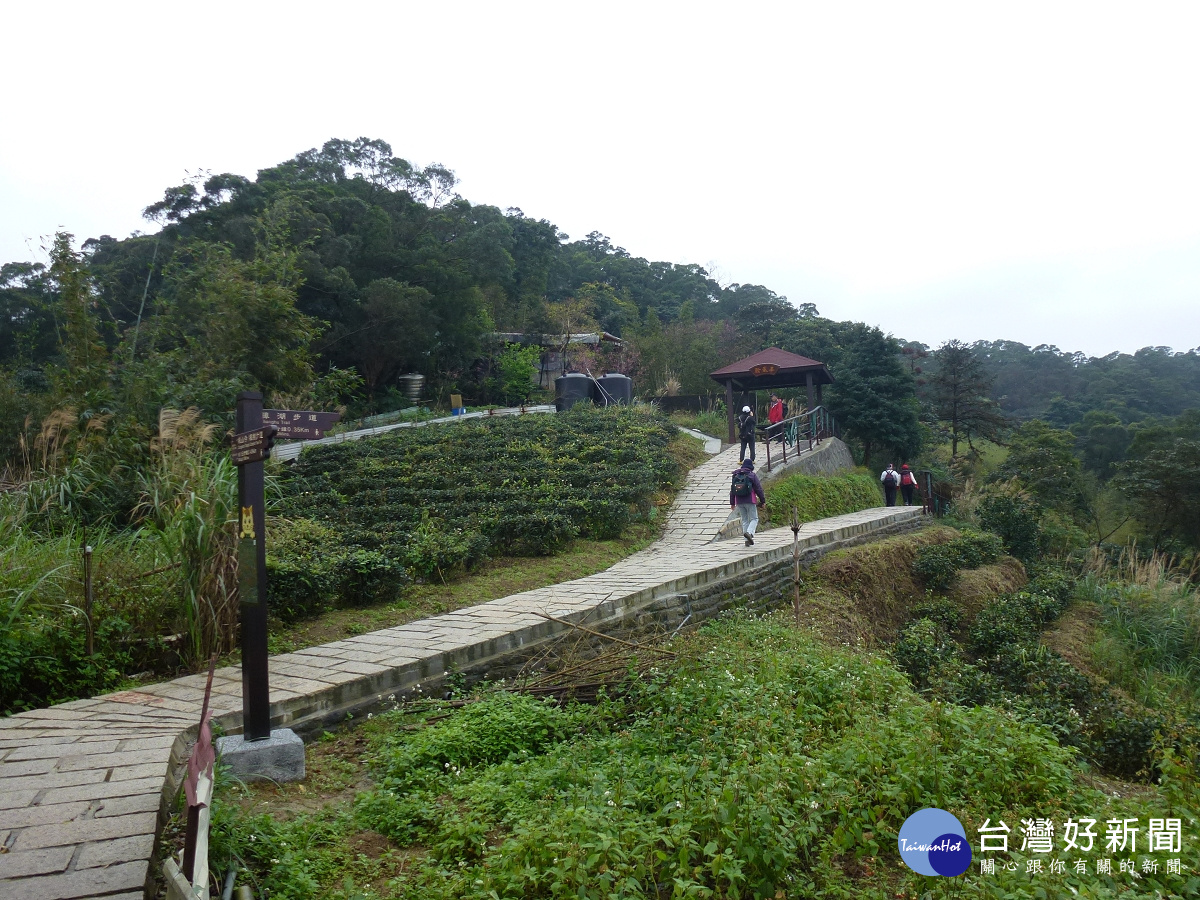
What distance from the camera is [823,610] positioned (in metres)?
8.57

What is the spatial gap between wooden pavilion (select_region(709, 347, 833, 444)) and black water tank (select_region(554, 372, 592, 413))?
3.46 m

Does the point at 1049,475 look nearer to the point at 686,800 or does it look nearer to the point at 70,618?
the point at 686,800

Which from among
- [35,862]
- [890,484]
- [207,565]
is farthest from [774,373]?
[35,862]

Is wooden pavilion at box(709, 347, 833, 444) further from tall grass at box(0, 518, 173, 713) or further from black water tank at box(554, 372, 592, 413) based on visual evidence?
tall grass at box(0, 518, 173, 713)

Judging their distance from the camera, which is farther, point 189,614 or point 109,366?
point 109,366

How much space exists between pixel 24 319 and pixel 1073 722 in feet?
108

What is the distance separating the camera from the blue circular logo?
293 cm

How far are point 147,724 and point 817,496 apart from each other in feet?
41.2

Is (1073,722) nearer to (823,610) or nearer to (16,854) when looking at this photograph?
(823,610)

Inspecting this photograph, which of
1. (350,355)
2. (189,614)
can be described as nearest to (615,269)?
(350,355)

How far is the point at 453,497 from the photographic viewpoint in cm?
1149

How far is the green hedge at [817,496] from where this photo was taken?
1345 cm

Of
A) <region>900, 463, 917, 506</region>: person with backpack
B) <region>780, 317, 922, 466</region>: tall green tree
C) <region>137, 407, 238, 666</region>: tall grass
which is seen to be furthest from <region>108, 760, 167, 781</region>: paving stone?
<region>780, 317, 922, 466</region>: tall green tree

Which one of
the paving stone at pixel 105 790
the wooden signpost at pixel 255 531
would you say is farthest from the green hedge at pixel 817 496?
the paving stone at pixel 105 790
